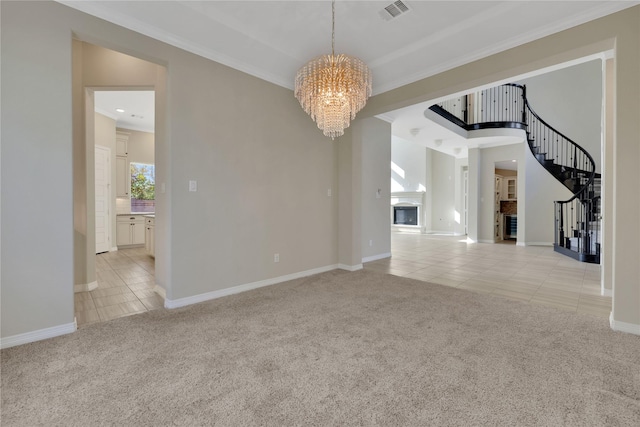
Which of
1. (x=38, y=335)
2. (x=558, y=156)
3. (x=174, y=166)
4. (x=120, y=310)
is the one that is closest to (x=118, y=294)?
(x=120, y=310)

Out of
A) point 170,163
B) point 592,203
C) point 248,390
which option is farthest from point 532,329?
point 592,203

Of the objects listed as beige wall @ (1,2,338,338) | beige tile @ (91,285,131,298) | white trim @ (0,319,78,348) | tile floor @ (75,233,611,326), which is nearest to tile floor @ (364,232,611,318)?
tile floor @ (75,233,611,326)

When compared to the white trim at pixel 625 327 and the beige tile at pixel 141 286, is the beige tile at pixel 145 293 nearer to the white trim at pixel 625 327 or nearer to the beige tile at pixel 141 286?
the beige tile at pixel 141 286

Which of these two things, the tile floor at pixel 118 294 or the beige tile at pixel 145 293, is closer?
the tile floor at pixel 118 294

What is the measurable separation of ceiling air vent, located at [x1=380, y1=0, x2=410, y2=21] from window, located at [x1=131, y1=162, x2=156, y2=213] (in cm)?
693

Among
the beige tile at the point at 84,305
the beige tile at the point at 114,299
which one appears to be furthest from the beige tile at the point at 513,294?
the beige tile at the point at 84,305

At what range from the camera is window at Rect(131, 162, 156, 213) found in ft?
23.8

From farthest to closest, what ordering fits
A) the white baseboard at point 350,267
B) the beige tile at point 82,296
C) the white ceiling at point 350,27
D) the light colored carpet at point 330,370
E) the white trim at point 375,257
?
1. the white trim at point 375,257
2. the white baseboard at point 350,267
3. the beige tile at point 82,296
4. the white ceiling at point 350,27
5. the light colored carpet at point 330,370

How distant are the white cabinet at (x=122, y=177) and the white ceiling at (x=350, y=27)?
5.15m

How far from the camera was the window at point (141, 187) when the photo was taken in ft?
23.8

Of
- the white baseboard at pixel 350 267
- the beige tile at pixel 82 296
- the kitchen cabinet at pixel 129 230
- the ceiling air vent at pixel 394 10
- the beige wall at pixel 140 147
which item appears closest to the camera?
the ceiling air vent at pixel 394 10

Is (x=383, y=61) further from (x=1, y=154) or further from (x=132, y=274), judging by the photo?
(x=132, y=274)

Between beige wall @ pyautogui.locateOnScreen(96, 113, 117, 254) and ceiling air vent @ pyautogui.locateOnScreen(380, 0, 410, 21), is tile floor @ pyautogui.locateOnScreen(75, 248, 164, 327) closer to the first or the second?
beige wall @ pyautogui.locateOnScreen(96, 113, 117, 254)

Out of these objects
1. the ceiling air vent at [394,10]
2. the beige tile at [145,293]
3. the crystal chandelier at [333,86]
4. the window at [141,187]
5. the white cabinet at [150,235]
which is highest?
the ceiling air vent at [394,10]
